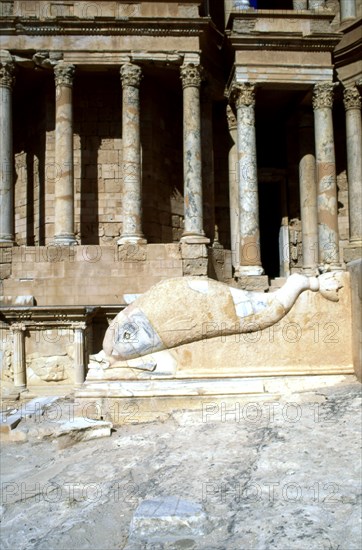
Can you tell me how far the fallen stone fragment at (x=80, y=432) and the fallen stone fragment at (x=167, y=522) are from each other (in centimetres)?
180

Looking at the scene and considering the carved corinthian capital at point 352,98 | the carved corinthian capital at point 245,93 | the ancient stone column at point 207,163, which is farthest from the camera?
the carved corinthian capital at point 352,98

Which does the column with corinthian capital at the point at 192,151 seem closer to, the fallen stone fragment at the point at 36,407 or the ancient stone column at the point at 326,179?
the ancient stone column at the point at 326,179

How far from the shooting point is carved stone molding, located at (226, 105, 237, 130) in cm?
1652

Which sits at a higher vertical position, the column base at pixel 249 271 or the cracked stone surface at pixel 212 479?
the column base at pixel 249 271

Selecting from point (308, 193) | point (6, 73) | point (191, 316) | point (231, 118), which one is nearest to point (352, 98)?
point (308, 193)

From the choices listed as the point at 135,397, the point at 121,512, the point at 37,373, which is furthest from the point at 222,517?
the point at 37,373

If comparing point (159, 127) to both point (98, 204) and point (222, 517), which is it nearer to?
point (98, 204)

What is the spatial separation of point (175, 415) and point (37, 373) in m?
5.35

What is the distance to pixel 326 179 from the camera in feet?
49.3

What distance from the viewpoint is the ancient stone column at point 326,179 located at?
1499 centimetres

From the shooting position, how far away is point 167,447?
4941 mm

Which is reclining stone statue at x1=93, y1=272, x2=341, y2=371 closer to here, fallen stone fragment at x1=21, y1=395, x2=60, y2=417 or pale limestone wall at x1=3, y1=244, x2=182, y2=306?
fallen stone fragment at x1=21, y1=395, x2=60, y2=417

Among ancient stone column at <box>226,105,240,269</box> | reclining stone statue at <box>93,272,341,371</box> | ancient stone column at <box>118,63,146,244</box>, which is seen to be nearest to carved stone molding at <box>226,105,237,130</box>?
ancient stone column at <box>226,105,240,269</box>

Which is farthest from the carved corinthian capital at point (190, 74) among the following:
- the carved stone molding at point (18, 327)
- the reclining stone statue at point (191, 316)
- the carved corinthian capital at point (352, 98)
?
the reclining stone statue at point (191, 316)
